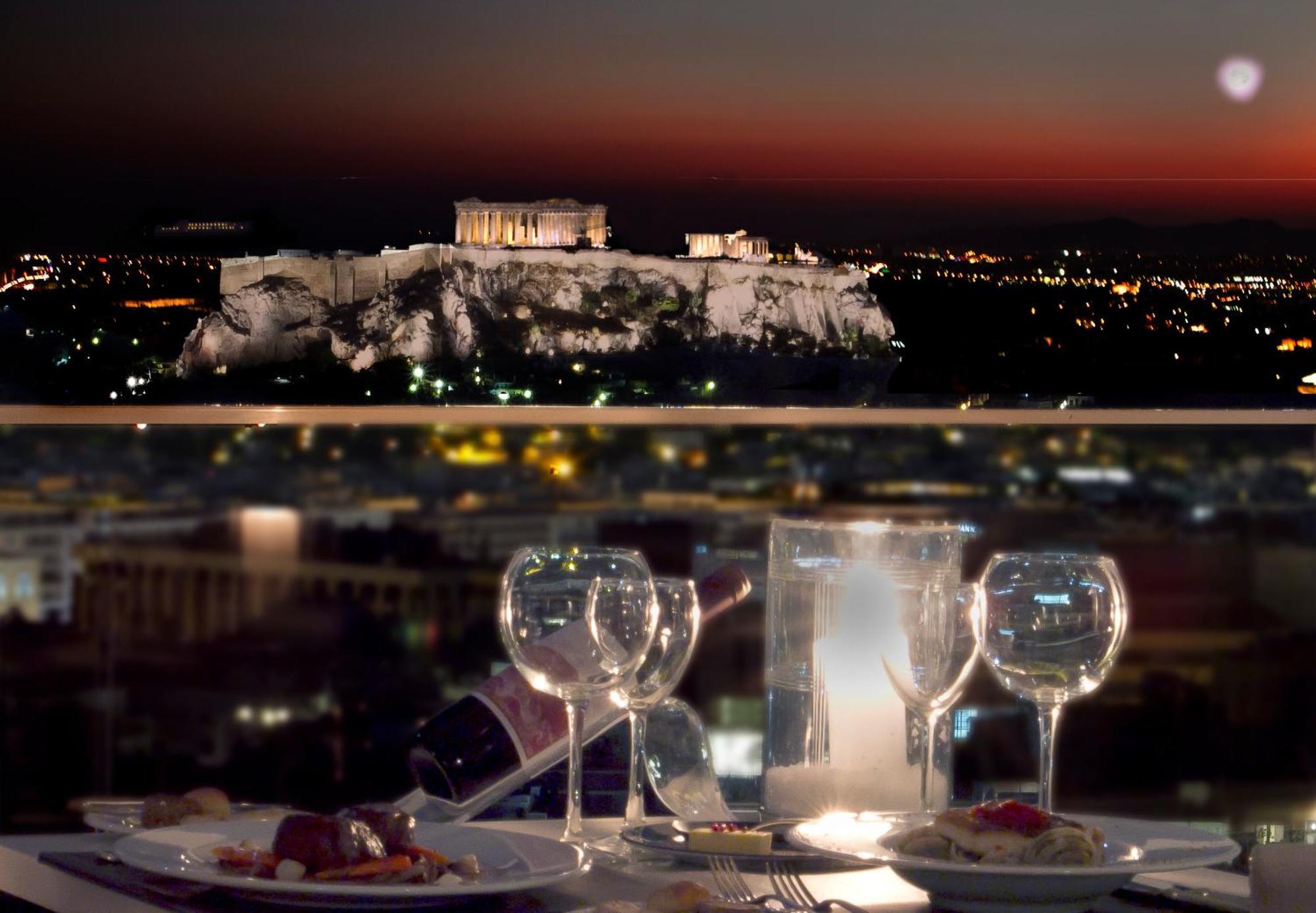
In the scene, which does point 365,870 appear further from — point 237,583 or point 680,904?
point 237,583

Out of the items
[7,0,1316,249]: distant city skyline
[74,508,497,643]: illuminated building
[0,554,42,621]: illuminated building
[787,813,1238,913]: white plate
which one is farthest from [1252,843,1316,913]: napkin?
[74,508,497,643]: illuminated building

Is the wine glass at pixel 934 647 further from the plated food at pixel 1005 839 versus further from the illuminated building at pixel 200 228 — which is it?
the illuminated building at pixel 200 228

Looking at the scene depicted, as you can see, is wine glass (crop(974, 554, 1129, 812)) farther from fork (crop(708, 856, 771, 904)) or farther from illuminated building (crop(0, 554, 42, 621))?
illuminated building (crop(0, 554, 42, 621))

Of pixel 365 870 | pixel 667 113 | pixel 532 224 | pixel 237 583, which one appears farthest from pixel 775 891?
pixel 237 583

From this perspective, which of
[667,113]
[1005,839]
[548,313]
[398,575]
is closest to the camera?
[1005,839]

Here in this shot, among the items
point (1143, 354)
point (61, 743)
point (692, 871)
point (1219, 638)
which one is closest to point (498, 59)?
point (1143, 354)

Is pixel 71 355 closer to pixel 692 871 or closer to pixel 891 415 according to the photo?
pixel 891 415
